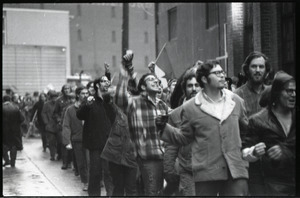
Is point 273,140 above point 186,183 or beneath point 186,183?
above

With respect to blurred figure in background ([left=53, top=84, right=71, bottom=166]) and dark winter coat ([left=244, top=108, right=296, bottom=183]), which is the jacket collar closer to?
dark winter coat ([left=244, top=108, right=296, bottom=183])

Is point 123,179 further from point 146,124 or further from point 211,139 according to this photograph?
point 211,139

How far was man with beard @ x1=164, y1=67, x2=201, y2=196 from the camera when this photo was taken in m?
7.56

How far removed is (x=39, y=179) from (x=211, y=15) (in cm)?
870

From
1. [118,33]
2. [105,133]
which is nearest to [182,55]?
[105,133]

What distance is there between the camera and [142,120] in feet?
26.9

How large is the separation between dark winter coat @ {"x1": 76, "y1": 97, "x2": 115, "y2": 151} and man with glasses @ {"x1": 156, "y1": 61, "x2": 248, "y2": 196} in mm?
3454

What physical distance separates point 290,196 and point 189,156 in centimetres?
153

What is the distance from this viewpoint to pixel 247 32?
1702 centimetres

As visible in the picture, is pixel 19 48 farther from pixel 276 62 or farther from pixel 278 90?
pixel 278 90

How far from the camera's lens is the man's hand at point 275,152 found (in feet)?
20.0

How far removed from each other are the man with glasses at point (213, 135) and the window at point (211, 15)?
42.2 ft

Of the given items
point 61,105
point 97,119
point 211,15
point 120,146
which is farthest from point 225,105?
point 211,15

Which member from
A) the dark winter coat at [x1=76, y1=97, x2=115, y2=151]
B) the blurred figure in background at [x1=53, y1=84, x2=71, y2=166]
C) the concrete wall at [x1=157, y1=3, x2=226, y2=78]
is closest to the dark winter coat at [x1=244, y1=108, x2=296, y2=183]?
the dark winter coat at [x1=76, y1=97, x2=115, y2=151]
